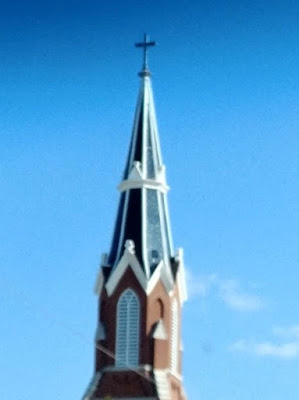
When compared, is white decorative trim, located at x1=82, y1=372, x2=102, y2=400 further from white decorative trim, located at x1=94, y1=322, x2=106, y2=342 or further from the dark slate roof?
the dark slate roof

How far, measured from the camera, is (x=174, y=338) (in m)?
55.2

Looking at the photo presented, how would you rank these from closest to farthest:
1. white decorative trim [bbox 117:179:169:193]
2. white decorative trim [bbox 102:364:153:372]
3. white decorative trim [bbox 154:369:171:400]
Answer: white decorative trim [bbox 154:369:171:400] < white decorative trim [bbox 102:364:153:372] < white decorative trim [bbox 117:179:169:193]

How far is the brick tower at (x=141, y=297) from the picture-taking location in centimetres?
5338

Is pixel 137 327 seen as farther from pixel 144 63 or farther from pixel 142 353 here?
pixel 144 63

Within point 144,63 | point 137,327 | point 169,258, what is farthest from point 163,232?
point 144,63

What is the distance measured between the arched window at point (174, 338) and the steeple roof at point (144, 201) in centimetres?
213

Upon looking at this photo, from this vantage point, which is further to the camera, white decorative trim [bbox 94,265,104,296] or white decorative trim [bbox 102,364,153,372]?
white decorative trim [bbox 94,265,104,296]

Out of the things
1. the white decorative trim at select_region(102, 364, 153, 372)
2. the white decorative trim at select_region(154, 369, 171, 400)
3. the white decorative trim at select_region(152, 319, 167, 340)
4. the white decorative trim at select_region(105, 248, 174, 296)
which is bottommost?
the white decorative trim at select_region(154, 369, 171, 400)

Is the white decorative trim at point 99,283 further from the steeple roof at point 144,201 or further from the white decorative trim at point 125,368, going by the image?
the white decorative trim at point 125,368

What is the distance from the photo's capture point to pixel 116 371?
176 ft

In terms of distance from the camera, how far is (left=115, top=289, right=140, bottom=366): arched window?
53.8 m

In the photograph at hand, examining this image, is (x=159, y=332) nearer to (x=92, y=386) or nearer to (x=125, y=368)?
(x=125, y=368)

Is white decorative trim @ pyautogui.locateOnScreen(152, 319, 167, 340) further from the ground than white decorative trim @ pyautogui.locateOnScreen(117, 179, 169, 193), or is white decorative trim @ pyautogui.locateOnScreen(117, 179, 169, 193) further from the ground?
white decorative trim @ pyautogui.locateOnScreen(117, 179, 169, 193)

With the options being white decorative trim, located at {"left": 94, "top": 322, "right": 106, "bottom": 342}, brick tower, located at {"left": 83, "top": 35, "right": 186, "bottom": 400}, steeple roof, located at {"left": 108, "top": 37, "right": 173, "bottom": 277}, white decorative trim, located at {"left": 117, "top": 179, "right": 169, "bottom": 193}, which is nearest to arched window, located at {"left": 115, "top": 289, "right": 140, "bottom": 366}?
brick tower, located at {"left": 83, "top": 35, "right": 186, "bottom": 400}
